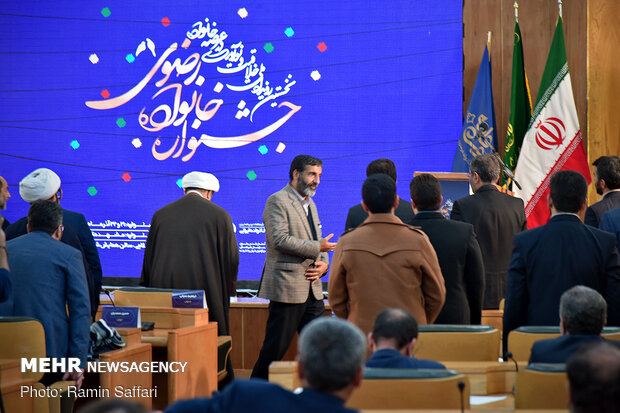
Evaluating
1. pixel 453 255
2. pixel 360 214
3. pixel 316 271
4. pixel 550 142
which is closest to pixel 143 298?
pixel 316 271

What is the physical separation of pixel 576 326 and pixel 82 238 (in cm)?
319

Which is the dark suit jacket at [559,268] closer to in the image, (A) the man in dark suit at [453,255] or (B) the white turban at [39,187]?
(A) the man in dark suit at [453,255]

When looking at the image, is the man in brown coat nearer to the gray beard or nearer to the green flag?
the gray beard

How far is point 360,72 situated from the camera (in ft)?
21.2

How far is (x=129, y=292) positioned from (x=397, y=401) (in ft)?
9.00

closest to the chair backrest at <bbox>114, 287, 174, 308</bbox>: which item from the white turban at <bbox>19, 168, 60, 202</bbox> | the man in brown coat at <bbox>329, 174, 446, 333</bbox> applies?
the white turban at <bbox>19, 168, 60, 202</bbox>

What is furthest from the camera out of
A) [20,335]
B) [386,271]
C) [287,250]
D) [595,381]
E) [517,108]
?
[517,108]

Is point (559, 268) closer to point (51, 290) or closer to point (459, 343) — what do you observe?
point (459, 343)

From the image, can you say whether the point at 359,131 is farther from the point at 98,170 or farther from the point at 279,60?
the point at 98,170

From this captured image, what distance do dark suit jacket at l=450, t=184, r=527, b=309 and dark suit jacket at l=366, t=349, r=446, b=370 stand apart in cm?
229

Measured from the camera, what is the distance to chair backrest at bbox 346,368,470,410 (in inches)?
84.3

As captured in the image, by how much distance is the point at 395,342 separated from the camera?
252 cm

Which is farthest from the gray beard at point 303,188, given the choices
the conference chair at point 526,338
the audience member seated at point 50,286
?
the conference chair at point 526,338

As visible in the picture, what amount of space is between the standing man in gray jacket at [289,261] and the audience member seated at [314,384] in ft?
10.2
